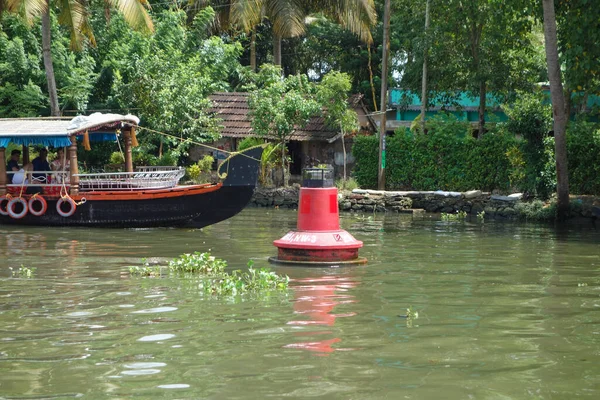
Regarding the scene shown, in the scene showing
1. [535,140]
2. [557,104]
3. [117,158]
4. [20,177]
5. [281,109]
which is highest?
[281,109]

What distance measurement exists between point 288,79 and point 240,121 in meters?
3.26

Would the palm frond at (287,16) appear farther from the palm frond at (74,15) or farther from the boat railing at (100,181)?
the boat railing at (100,181)

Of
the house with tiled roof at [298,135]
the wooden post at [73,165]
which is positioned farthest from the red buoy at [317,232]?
the house with tiled roof at [298,135]

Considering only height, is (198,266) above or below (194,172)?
below

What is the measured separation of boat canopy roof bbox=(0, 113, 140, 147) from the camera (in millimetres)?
20562

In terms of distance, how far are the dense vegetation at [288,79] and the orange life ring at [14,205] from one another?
6693mm

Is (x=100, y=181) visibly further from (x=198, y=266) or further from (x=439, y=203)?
(x=439, y=203)

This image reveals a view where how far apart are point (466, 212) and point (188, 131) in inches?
438

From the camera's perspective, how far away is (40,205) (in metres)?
21.3

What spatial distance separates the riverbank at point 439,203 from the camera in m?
24.8

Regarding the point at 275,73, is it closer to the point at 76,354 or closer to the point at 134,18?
the point at 134,18

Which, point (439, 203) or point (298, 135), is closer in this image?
point (439, 203)

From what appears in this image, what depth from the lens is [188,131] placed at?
32.9 meters

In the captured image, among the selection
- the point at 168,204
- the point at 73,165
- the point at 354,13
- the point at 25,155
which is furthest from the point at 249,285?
the point at 354,13
